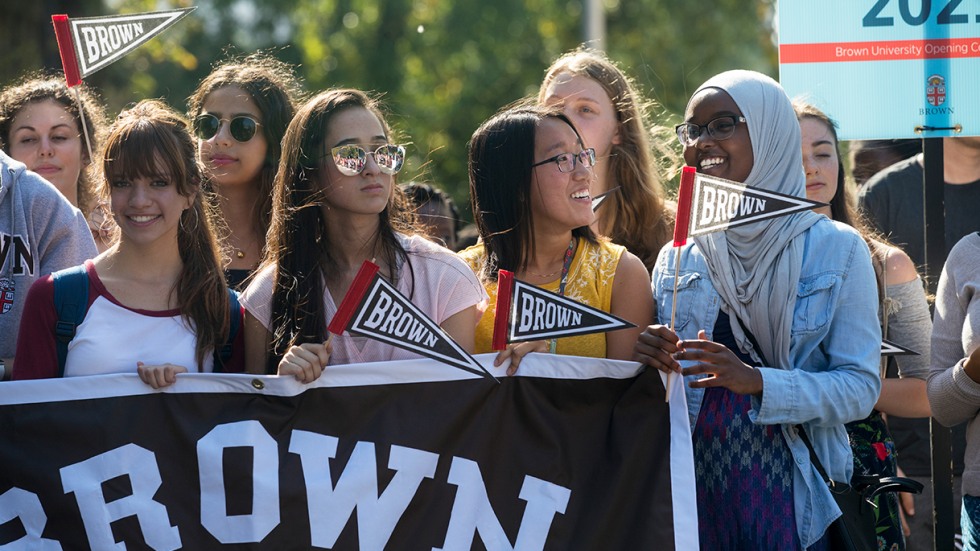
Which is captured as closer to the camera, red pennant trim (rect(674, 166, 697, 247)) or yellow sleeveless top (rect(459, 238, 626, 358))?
red pennant trim (rect(674, 166, 697, 247))

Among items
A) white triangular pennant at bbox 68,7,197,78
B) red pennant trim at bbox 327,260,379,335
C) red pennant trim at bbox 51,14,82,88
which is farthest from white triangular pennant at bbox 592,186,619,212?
red pennant trim at bbox 51,14,82,88

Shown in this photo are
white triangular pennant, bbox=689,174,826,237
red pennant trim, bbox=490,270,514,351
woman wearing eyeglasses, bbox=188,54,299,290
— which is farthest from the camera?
woman wearing eyeglasses, bbox=188,54,299,290

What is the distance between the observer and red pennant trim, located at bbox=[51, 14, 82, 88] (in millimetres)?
4551

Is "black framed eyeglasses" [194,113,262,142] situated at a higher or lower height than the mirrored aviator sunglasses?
higher

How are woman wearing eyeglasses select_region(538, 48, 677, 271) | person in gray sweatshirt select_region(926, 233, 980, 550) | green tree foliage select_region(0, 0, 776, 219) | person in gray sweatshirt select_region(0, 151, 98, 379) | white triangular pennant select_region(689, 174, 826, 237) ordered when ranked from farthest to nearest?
green tree foliage select_region(0, 0, 776, 219) < woman wearing eyeglasses select_region(538, 48, 677, 271) < person in gray sweatshirt select_region(0, 151, 98, 379) < person in gray sweatshirt select_region(926, 233, 980, 550) < white triangular pennant select_region(689, 174, 826, 237)

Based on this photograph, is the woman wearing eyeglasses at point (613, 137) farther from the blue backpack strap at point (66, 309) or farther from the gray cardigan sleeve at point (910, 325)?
the blue backpack strap at point (66, 309)

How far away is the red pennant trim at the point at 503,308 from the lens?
346 cm

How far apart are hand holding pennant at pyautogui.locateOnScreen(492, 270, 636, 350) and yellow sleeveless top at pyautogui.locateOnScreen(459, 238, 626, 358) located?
1.04 ft

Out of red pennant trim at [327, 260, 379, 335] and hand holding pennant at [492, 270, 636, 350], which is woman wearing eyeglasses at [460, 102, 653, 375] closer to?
hand holding pennant at [492, 270, 636, 350]

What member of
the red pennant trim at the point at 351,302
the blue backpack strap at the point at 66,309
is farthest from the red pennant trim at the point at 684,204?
the blue backpack strap at the point at 66,309

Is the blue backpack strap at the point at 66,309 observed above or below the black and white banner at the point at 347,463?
above

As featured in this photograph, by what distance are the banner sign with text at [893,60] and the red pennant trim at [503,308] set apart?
185cm

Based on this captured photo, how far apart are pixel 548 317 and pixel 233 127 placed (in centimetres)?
198

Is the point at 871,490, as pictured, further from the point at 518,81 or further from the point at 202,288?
the point at 518,81
